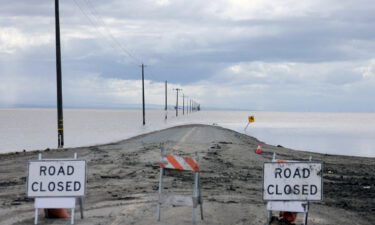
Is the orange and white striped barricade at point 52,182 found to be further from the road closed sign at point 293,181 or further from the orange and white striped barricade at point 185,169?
the road closed sign at point 293,181

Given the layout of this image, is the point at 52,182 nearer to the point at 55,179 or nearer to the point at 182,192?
the point at 55,179

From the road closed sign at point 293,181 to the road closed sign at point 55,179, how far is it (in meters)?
3.43

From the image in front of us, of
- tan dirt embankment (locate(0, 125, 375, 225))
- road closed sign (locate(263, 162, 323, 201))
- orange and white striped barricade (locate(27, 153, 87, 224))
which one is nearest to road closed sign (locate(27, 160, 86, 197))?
orange and white striped barricade (locate(27, 153, 87, 224))

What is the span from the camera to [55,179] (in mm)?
9688

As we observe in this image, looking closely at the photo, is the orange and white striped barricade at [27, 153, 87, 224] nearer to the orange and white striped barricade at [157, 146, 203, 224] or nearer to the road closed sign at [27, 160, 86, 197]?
the road closed sign at [27, 160, 86, 197]

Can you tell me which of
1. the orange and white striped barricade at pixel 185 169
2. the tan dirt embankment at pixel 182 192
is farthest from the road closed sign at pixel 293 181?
the orange and white striped barricade at pixel 185 169

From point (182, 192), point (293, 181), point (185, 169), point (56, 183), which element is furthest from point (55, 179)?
point (293, 181)

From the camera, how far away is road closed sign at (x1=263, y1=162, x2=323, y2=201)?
927cm

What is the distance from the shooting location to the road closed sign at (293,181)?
9266 mm

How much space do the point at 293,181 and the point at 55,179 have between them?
438cm

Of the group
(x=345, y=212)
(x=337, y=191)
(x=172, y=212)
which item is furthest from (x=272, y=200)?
(x=337, y=191)

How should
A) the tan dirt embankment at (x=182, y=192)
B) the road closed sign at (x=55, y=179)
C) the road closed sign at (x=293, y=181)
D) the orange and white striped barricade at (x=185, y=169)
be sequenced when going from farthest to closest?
1. the tan dirt embankment at (x=182, y=192)
2. the road closed sign at (x=55, y=179)
3. the orange and white striped barricade at (x=185, y=169)
4. the road closed sign at (x=293, y=181)

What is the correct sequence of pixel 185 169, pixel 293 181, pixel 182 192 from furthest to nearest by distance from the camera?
1. pixel 182 192
2. pixel 185 169
3. pixel 293 181

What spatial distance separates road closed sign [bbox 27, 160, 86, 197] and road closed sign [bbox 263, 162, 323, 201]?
3431mm
